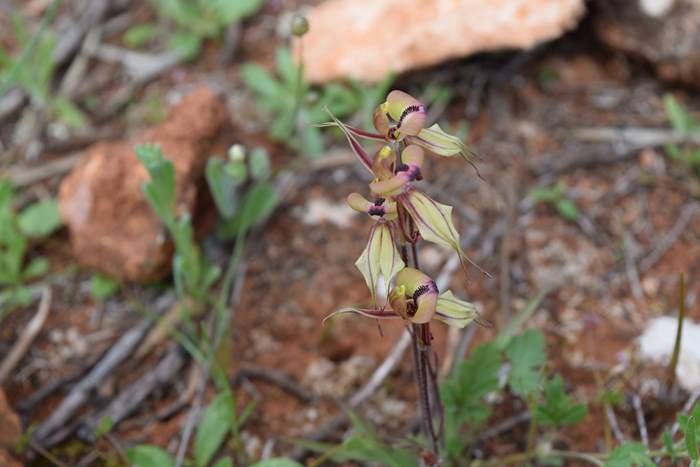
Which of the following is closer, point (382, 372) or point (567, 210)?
point (382, 372)

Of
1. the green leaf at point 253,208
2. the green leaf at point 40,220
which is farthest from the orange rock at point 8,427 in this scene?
the green leaf at point 253,208

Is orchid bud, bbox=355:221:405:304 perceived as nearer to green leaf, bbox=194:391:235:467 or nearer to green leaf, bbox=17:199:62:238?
green leaf, bbox=194:391:235:467

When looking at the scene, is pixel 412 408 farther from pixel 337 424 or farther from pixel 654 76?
pixel 654 76

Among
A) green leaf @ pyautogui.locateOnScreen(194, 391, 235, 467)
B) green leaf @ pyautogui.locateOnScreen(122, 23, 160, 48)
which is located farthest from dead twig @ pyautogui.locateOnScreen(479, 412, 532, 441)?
green leaf @ pyautogui.locateOnScreen(122, 23, 160, 48)

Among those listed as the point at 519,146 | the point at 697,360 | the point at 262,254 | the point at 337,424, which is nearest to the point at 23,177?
the point at 262,254

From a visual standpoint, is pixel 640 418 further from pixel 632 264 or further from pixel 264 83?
pixel 264 83

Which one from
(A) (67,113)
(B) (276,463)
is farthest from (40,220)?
(B) (276,463)
